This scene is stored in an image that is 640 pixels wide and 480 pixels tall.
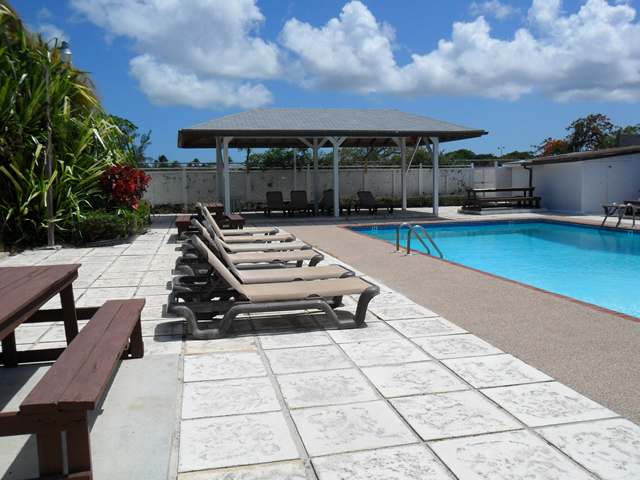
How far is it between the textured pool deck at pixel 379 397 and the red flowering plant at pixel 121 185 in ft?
21.1

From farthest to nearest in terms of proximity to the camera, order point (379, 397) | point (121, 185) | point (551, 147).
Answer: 1. point (551, 147)
2. point (121, 185)
3. point (379, 397)

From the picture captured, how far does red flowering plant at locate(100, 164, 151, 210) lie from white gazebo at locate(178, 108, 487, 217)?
317cm

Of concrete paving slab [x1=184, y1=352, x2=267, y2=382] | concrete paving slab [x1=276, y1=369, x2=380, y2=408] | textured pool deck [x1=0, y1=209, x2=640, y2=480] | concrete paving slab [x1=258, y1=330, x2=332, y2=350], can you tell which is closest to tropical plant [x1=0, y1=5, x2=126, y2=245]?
textured pool deck [x1=0, y1=209, x2=640, y2=480]

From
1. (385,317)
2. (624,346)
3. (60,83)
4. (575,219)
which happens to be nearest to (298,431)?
(385,317)

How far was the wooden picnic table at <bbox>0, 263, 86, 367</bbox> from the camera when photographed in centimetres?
257

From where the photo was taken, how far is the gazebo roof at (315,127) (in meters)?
14.9

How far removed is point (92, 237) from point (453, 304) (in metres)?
7.93

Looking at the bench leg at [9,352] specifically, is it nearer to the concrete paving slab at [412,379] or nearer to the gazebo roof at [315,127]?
the concrete paving slab at [412,379]

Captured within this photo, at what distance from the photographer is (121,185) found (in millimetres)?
10977

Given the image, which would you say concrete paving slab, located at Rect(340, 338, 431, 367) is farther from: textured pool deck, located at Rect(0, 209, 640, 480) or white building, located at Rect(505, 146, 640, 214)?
white building, located at Rect(505, 146, 640, 214)

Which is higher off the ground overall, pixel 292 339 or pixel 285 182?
pixel 285 182

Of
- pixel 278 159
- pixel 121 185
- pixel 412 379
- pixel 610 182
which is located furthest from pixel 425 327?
pixel 278 159

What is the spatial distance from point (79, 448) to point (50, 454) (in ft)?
0.34

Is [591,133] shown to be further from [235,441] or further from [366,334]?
[235,441]
